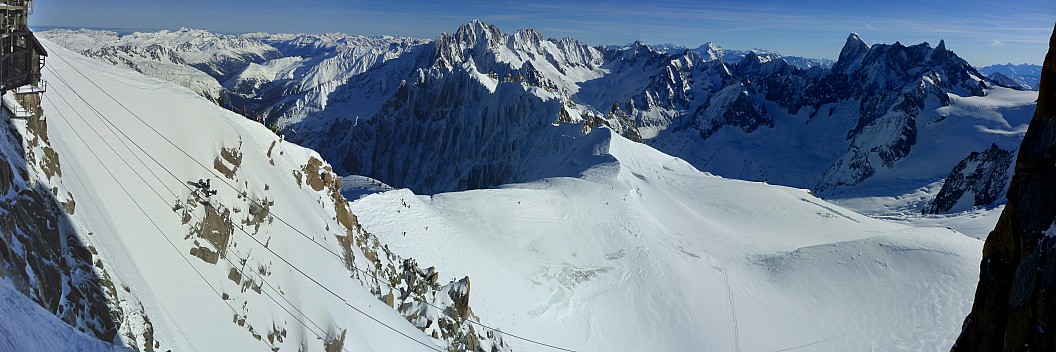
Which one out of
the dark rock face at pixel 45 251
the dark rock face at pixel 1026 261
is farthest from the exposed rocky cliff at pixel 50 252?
the dark rock face at pixel 1026 261

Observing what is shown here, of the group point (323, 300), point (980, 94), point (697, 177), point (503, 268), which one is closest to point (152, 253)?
point (323, 300)

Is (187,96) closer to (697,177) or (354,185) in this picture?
(354,185)

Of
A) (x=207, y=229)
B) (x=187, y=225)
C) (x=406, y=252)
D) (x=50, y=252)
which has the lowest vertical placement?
(x=406, y=252)

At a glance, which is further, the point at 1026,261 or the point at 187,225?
the point at 187,225

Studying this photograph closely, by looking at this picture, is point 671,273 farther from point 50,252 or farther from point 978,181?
point 978,181

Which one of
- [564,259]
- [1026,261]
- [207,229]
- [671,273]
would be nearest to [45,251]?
[207,229]
